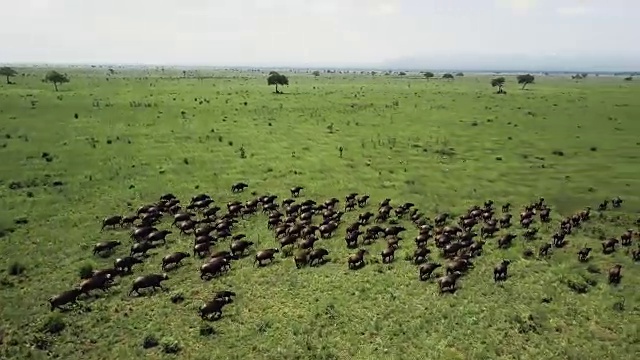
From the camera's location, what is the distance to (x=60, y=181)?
1350 inches

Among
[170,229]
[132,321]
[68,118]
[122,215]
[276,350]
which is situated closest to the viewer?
[276,350]

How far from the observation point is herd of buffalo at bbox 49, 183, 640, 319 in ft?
→ 69.7

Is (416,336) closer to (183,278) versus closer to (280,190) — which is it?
(183,278)

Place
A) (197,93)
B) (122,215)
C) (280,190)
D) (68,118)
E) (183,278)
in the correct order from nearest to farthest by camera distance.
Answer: (183,278), (122,215), (280,190), (68,118), (197,93)

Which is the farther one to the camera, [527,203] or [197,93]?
[197,93]

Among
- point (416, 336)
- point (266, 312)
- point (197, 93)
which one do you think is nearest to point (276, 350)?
point (266, 312)

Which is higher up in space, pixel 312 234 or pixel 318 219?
pixel 312 234

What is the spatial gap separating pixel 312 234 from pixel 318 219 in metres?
3.88

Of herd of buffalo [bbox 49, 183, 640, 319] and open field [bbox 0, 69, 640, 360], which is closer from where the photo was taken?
open field [bbox 0, 69, 640, 360]

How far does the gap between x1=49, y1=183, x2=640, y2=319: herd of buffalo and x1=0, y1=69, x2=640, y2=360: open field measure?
0.48m

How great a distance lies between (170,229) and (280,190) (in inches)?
388

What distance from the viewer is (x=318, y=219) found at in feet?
97.3

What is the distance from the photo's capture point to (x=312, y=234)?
2583cm

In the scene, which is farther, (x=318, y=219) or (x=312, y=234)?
(x=318, y=219)
